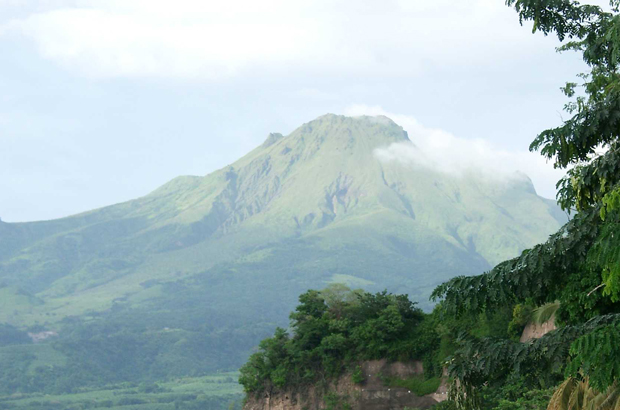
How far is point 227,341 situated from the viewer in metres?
195

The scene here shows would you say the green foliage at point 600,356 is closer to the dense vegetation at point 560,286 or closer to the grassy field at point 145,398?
the dense vegetation at point 560,286

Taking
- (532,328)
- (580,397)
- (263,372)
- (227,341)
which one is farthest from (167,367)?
(580,397)

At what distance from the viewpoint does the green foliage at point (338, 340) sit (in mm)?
31594

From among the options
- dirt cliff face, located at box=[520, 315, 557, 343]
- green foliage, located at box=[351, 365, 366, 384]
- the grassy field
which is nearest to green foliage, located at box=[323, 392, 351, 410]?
green foliage, located at box=[351, 365, 366, 384]

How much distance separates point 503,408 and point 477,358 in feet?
33.9

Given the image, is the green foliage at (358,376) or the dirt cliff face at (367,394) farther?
the green foliage at (358,376)

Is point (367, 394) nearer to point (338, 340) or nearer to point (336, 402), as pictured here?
point (336, 402)

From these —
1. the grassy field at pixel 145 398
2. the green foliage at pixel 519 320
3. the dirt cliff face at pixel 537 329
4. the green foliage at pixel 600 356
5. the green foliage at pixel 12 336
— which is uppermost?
the green foliage at pixel 12 336

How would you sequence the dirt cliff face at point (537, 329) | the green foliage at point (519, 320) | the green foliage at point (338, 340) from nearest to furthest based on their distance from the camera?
1. the dirt cliff face at point (537, 329)
2. the green foliage at point (519, 320)
3. the green foliage at point (338, 340)

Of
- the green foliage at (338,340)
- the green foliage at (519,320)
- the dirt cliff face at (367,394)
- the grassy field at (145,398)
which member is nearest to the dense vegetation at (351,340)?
the green foliage at (338,340)

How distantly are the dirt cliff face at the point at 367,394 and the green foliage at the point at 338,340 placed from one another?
36 centimetres

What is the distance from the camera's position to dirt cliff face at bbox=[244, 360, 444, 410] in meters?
30.0

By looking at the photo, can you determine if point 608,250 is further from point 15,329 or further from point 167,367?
point 15,329

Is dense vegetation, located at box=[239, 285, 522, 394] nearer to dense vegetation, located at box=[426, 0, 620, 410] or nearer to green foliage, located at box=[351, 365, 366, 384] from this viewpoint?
green foliage, located at box=[351, 365, 366, 384]
